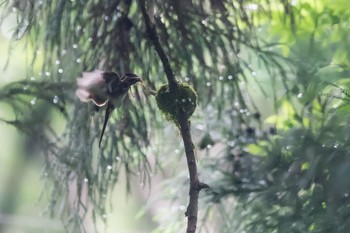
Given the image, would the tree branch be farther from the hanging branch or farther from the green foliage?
the green foliage

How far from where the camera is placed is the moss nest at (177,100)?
0.89 metres

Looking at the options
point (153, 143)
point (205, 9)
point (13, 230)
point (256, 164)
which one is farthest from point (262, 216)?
point (13, 230)

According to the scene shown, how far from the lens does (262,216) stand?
1252mm

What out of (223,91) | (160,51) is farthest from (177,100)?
(223,91)

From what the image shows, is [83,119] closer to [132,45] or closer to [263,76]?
[132,45]

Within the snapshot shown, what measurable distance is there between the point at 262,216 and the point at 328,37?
1.20 ft

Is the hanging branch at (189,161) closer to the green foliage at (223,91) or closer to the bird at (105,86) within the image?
the bird at (105,86)

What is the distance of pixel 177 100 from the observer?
0.89 m

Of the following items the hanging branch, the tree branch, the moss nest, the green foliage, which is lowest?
the hanging branch

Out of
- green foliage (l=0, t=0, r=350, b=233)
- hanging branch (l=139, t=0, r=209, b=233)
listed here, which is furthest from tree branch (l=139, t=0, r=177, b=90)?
green foliage (l=0, t=0, r=350, b=233)

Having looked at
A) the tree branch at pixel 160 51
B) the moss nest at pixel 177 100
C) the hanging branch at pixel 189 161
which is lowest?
the hanging branch at pixel 189 161

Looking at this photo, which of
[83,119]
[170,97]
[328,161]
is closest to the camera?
[170,97]

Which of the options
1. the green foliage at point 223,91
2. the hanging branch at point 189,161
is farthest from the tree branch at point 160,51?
the green foliage at point 223,91

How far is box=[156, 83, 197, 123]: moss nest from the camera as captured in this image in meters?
0.89
